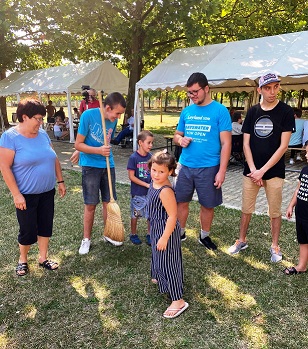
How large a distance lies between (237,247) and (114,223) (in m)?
1.44

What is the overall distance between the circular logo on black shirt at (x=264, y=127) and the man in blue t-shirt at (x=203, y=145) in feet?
0.92

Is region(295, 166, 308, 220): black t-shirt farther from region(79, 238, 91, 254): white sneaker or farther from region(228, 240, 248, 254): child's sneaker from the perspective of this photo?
region(79, 238, 91, 254): white sneaker

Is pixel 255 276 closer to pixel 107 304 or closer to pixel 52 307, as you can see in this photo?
pixel 107 304

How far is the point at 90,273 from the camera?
10.2 feet

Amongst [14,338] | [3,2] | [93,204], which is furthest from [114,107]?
[3,2]

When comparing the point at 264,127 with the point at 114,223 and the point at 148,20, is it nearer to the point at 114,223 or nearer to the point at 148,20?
the point at 114,223

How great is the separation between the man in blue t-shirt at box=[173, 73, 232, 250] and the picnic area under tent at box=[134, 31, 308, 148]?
422 centimetres

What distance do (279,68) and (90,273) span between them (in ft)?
19.8

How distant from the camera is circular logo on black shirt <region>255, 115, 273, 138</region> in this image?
3034 millimetres

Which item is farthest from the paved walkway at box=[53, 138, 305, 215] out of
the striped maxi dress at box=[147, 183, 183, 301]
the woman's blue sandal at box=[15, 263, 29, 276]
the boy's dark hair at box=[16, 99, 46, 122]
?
the boy's dark hair at box=[16, 99, 46, 122]

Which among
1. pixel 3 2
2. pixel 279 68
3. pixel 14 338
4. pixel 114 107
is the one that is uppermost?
pixel 3 2

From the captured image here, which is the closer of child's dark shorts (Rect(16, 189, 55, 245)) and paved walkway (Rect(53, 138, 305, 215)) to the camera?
child's dark shorts (Rect(16, 189, 55, 245))

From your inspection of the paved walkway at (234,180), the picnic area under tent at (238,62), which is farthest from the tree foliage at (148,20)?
the paved walkway at (234,180)

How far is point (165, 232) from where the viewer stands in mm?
2305
